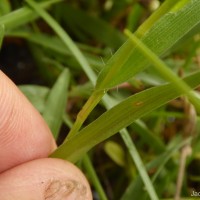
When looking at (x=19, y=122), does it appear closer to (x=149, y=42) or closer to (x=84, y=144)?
(x=84, y=144)

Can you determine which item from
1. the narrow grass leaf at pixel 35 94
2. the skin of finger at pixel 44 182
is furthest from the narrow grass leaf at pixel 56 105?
the skin of finger at pixel 44 182

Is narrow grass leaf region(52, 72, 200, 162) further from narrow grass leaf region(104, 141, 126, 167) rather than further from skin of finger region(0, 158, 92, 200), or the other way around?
narrow grass leaf region(104, 141, 126, 167)

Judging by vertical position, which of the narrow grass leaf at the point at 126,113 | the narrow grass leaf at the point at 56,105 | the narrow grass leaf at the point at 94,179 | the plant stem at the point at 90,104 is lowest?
the narrow grass leaf at the point at 94,179

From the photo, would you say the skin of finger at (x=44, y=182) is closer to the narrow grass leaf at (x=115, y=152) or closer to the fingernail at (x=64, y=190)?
the fingernail at (x=64, y=190)

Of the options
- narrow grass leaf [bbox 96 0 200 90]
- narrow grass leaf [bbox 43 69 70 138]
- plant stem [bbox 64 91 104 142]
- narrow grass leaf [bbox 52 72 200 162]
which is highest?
narrow grass leaf [bbox 43 69 70 138]

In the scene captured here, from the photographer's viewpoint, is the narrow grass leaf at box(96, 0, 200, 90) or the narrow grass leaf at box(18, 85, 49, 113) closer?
the narrow grass leaf at box(96, 0, 200, 90)

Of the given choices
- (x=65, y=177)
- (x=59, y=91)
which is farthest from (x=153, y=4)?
(x=65, y=177)

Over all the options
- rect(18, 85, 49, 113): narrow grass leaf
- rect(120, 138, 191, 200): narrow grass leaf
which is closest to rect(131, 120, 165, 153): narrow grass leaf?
rect(120, 138, 191, 200): narrow grass leaf
